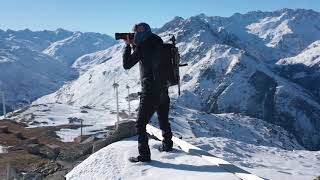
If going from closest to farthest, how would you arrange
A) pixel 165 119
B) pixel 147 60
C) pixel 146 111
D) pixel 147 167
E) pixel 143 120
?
pixel 147 60
pixel 147 167
pixel 146 111
pixel 143 120
pixel 165 119

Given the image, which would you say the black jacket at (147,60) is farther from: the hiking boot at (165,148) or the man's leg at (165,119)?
the hiking boot at (165,148)

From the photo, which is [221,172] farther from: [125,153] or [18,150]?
[18,150]

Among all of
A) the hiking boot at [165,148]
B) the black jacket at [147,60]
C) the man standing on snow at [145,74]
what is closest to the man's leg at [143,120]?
the man standing on snow at [145,74]

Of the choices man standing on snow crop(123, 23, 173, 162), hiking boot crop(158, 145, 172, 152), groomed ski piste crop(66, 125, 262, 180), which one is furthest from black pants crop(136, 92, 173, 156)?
hiking boot crop(158, 145, 172, 152)

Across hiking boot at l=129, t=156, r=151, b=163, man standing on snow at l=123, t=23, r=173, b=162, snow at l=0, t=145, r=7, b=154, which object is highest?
man standing on snow at l=123, t=23, r=173, b=162

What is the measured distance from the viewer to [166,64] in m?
13.7

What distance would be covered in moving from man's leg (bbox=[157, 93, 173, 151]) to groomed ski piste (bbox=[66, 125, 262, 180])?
9.1 inches

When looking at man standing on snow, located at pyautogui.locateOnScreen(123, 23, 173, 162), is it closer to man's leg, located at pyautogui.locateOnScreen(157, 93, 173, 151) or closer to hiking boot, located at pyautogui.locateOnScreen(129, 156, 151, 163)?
hiking boot, located at pyautogui.locateOnScreen(129, 156, 151, 163)

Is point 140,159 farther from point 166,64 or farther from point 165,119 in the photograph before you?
point 166,64

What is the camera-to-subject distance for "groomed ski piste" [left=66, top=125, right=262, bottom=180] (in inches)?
496

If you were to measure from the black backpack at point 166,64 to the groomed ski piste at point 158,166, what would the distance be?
6.59ft

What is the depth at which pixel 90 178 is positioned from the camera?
45.3ft

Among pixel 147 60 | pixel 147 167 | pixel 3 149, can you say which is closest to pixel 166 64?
pixel 147 60

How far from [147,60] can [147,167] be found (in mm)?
2621
